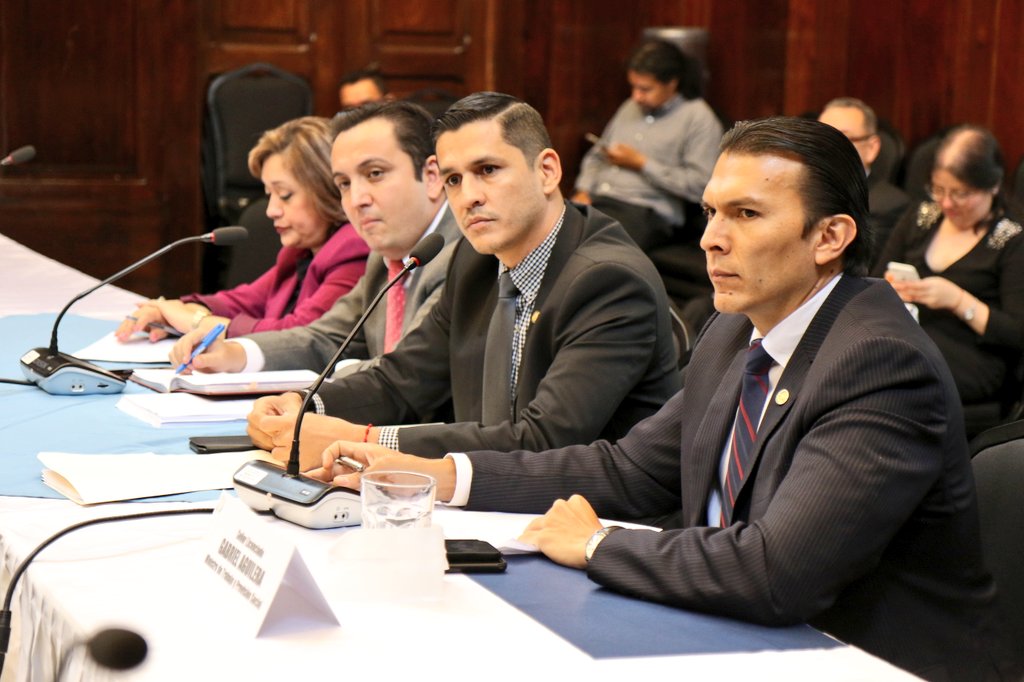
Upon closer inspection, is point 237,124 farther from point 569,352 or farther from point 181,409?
point 569,352

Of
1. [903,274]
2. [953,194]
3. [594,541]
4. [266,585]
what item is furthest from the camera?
[953,194]

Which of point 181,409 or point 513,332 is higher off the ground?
point 513,332

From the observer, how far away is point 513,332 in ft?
8.06

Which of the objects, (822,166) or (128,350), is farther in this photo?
(128,350)

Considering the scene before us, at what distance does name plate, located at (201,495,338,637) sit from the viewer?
1.35 m

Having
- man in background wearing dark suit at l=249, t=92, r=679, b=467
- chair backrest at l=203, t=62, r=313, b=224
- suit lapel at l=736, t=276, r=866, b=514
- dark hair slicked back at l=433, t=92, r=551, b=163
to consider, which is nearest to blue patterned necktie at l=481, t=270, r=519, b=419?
man in background wearing dark suit at l=249, t=92, r=679, b=467

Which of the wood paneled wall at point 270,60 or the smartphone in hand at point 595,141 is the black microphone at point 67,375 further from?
the smartphone in hand at point 595,141

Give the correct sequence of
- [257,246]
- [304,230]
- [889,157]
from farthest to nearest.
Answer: [889,157], [257,246], [304,230]

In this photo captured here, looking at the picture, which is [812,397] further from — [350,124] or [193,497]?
[350,124]

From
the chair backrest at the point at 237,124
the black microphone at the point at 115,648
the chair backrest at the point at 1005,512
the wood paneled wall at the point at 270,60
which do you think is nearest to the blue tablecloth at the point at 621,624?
the chair backrest at the point at 1005,512

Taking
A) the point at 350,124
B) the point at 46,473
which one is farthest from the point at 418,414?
the point at 46,473

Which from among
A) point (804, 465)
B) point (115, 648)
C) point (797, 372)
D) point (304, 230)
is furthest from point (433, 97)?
point (115, 648)

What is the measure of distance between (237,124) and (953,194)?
352 centimetres

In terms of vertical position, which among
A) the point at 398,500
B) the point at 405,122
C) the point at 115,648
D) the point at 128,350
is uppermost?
the point at 405,122
